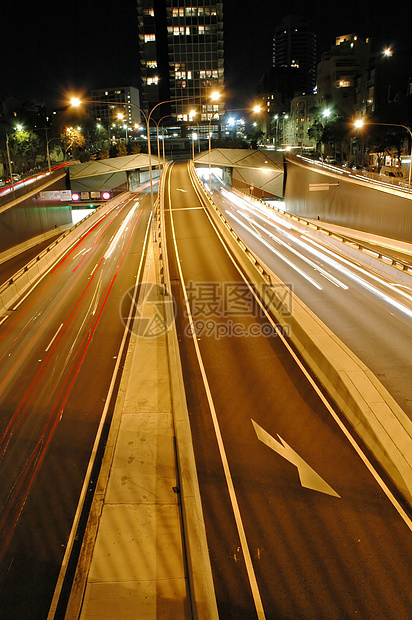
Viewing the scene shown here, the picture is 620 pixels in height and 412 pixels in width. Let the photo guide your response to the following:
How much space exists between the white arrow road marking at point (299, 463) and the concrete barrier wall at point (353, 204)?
83.8ft

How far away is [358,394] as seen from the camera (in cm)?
1046

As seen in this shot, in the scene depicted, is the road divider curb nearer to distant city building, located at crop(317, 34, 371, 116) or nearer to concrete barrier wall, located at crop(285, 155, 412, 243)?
concrete barrier wall, located at crop(285, 155, 412, 243)

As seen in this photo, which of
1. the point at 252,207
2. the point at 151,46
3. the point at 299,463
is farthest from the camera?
the point at 151,46

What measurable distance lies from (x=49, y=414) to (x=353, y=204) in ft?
118

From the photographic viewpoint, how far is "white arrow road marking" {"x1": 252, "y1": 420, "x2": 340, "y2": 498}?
8336mm

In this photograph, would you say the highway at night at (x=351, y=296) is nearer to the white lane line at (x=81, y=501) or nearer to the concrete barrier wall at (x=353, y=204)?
the concrete barrier wall at (x=353, y=204)

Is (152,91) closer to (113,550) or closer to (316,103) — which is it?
(316,103)

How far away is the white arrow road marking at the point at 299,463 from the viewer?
8336mm

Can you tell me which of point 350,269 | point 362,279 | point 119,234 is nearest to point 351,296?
point 362,279

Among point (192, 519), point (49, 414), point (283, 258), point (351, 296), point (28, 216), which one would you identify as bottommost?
point (49, 414)

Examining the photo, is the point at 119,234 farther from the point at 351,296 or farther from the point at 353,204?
the point at 351,296

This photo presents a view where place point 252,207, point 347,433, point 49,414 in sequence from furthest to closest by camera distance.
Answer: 1. point 252,207
2. point 49,414
3. point 347,433

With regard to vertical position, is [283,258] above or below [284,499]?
above

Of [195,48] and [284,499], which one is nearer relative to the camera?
[284,499]
